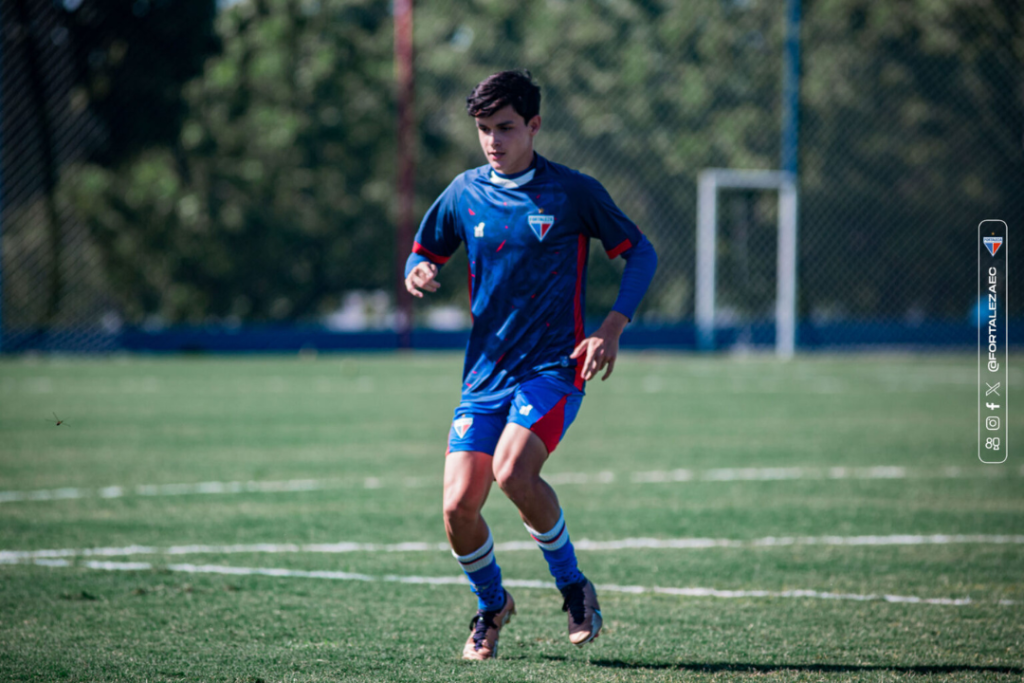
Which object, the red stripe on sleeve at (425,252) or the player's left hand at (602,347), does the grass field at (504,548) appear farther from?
the red stripe on sleeve at (425,252)

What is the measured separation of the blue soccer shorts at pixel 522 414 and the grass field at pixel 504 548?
2.45ft

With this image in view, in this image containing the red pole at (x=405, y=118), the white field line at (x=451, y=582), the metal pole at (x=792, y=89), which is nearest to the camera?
the white field line at (x=451, y=582)

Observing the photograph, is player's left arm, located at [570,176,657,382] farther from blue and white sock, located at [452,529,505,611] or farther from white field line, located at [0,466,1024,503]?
white field line, located at [0,466,1024,503]

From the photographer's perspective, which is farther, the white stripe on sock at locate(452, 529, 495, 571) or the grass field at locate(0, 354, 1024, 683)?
the white stripe on sock at locate(452, 529, 495, 571)

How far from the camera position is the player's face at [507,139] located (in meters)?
3.93

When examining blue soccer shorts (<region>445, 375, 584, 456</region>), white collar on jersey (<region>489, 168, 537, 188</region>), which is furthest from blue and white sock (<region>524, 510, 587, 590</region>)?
white collar on jersey (<region>489, 168, 537, 188</region>)

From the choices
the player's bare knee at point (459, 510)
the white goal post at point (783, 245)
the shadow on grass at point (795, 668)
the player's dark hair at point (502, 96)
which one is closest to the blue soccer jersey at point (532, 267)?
the player's dark hair at point (502, 96)

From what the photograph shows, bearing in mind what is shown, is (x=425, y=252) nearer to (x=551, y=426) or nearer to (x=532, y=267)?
(x=532, y=267)

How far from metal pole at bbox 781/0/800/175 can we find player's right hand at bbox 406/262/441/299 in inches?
723

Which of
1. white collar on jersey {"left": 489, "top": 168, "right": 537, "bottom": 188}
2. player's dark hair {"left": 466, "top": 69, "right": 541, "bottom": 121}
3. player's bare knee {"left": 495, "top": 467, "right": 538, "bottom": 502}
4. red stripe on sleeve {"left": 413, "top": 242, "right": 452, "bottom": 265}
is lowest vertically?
player's bare knee {"left": 495, "top": 467, "right": 538, "bottom": 502}

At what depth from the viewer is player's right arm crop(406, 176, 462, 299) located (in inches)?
162

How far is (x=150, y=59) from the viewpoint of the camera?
77.6 feet

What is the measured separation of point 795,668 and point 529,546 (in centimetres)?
227

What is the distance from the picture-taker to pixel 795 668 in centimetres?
371
